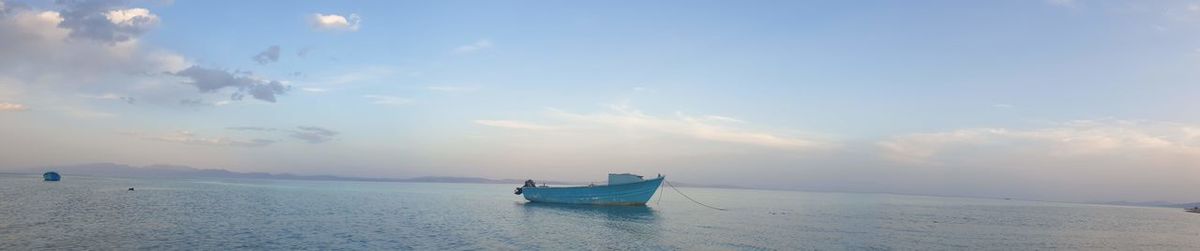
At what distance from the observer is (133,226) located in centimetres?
3791

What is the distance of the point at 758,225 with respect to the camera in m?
51.9

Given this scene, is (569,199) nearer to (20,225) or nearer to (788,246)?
(788,246)

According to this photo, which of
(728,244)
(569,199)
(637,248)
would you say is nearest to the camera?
(637,248)

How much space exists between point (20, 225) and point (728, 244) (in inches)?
1534

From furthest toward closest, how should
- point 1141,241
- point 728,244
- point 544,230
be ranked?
point 1141,241, point 544,230, point 728,244

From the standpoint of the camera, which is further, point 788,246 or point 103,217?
point 103,217

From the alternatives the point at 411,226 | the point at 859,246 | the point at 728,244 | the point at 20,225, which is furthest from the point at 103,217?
the point at 859,246

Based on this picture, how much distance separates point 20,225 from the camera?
36.8m

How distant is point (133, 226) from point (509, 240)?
21793 millimetres

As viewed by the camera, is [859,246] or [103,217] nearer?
[859,246]

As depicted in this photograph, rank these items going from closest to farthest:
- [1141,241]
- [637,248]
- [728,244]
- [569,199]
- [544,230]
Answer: [637,248]
[728,244]
[544,230]
[1141,241]
[569,199]

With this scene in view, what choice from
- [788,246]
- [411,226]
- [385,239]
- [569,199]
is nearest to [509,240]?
[385,239]

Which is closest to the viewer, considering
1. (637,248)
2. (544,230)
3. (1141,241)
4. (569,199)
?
(637,248)

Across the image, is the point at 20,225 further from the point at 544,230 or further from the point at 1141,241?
the point at 1141,241
